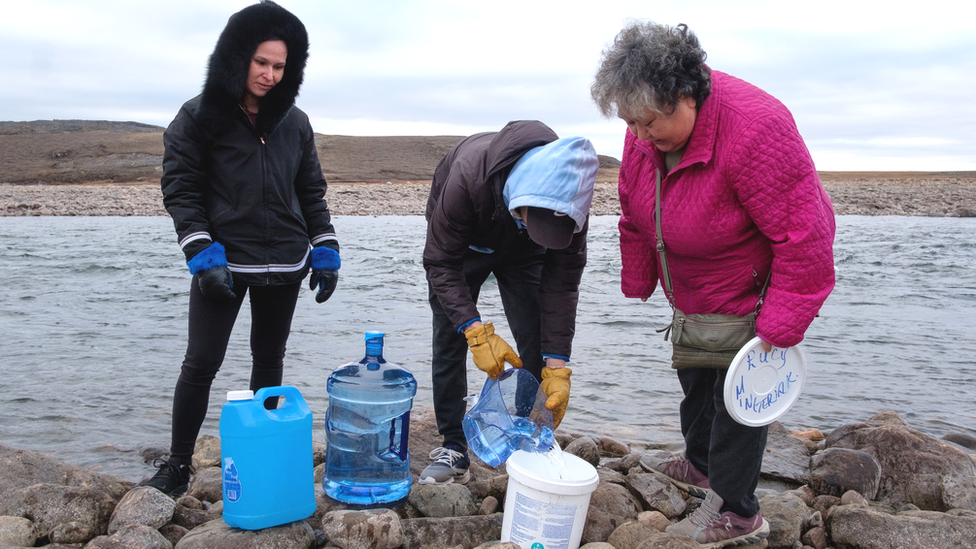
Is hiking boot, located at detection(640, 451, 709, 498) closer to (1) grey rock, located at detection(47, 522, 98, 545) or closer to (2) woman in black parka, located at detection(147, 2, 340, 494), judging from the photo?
(2) woman in black parka, located at detection(147, 2, 340, 494)

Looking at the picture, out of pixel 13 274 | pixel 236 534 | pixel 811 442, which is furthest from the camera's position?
pixel 13 274

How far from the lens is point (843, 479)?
12.3 feet

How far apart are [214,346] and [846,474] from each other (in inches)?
126

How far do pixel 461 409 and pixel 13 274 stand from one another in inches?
436

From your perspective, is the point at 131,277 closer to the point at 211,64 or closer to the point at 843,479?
the point at 211,64

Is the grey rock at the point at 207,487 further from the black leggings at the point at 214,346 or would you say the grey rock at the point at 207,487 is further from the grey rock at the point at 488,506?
the grey rock at the point at 488,506

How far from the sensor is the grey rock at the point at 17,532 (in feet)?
9.24

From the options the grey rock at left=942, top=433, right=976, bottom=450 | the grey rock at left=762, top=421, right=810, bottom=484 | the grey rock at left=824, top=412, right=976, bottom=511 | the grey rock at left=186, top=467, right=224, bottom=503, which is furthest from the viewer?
the grey rock at left=942, top=433, right=976, bottom=450

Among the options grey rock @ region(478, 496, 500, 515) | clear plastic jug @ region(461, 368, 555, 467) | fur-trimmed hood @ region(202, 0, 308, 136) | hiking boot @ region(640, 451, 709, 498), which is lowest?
grey rock @ region(478, 496, 500, 515)

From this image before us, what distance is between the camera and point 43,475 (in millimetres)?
3439

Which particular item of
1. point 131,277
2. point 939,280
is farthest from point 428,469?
point 939,280

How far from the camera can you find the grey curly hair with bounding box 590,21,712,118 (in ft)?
7.92

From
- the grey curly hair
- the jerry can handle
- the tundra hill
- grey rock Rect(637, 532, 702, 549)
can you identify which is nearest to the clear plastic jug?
grey rock Rect(637, 532, 702, 549)

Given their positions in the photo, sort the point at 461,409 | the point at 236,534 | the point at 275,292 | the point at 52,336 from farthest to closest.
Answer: the point at 52,336
the point at 461,409
the point at 275,292
the point at 236,534
